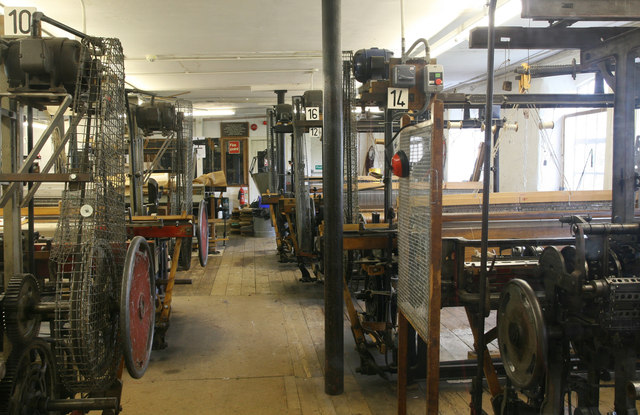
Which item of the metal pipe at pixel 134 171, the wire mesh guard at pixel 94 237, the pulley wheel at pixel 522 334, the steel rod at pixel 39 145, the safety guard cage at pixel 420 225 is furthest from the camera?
the metal pipe at pixel 134 171

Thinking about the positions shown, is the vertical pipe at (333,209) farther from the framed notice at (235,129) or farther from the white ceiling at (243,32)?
the framed notice at (235,129)

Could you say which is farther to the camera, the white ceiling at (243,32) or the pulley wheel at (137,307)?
the white ceiling at (243,32)

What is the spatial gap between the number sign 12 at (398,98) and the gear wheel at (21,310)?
2.19 metres

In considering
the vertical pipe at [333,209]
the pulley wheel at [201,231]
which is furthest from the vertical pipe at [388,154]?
the pulley wheel at [201,231]

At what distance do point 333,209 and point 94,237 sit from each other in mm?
1453

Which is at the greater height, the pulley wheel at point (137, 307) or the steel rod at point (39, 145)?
the steel rod at point (39, 145)

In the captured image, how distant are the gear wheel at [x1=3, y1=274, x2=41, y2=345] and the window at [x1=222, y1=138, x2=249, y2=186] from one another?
12.1 meters

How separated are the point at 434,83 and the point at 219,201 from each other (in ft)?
27.7

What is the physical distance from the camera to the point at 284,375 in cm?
333

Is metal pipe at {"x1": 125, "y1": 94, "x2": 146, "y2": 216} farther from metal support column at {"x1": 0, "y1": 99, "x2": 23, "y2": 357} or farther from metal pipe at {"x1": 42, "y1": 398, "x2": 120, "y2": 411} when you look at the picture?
metal pipe at {"x1": 42, "y1": 398, "x2": 120, "y2": 411}

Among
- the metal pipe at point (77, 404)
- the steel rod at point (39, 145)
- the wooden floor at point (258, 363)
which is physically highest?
the steel rod at point (39, 145)

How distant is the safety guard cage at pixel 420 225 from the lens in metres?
1.89

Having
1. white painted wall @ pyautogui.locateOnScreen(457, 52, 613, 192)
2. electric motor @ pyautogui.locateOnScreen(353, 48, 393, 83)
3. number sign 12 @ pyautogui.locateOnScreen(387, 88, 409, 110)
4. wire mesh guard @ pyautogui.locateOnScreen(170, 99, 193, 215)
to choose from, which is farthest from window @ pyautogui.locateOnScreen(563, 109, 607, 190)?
wire mesh guard @ pyautogui.locateOnScreen(170, 99, 193, 215)

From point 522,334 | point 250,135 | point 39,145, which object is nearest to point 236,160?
point 250,135
